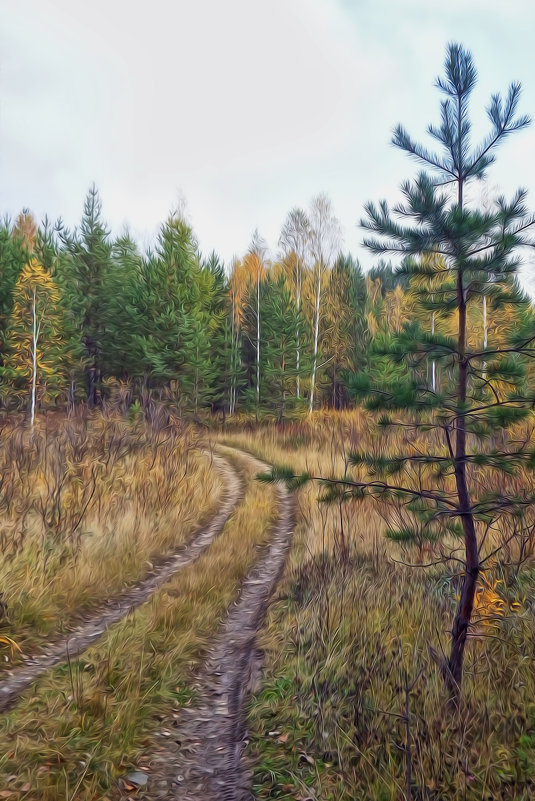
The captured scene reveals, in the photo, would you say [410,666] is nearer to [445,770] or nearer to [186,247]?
[445,770]

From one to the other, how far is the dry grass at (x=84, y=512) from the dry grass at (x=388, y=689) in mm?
2120

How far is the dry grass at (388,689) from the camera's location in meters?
2.90

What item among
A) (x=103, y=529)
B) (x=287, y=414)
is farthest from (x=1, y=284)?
(x=103, y=529)

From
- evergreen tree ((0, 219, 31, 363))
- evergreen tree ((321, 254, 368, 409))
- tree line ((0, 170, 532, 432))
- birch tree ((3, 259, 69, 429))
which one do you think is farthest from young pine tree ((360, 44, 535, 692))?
evergreen tree ((321, 254, 368, 409))

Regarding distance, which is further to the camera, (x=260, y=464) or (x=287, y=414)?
(x=287, y=414)

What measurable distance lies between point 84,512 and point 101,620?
7.08 ft

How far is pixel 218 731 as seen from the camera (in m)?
3.57

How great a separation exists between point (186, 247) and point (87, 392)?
12.1 meters

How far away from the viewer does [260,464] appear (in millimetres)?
14633

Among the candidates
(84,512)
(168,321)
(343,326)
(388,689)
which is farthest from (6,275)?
(388,689)

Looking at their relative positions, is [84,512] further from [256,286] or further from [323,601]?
[256,286]

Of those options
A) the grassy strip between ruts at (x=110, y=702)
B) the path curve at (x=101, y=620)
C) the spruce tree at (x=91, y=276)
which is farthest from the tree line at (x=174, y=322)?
the grassy strip between ruts at (x=110, y=702)

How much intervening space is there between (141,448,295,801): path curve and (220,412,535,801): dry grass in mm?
143

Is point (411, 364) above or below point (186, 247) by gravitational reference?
below
